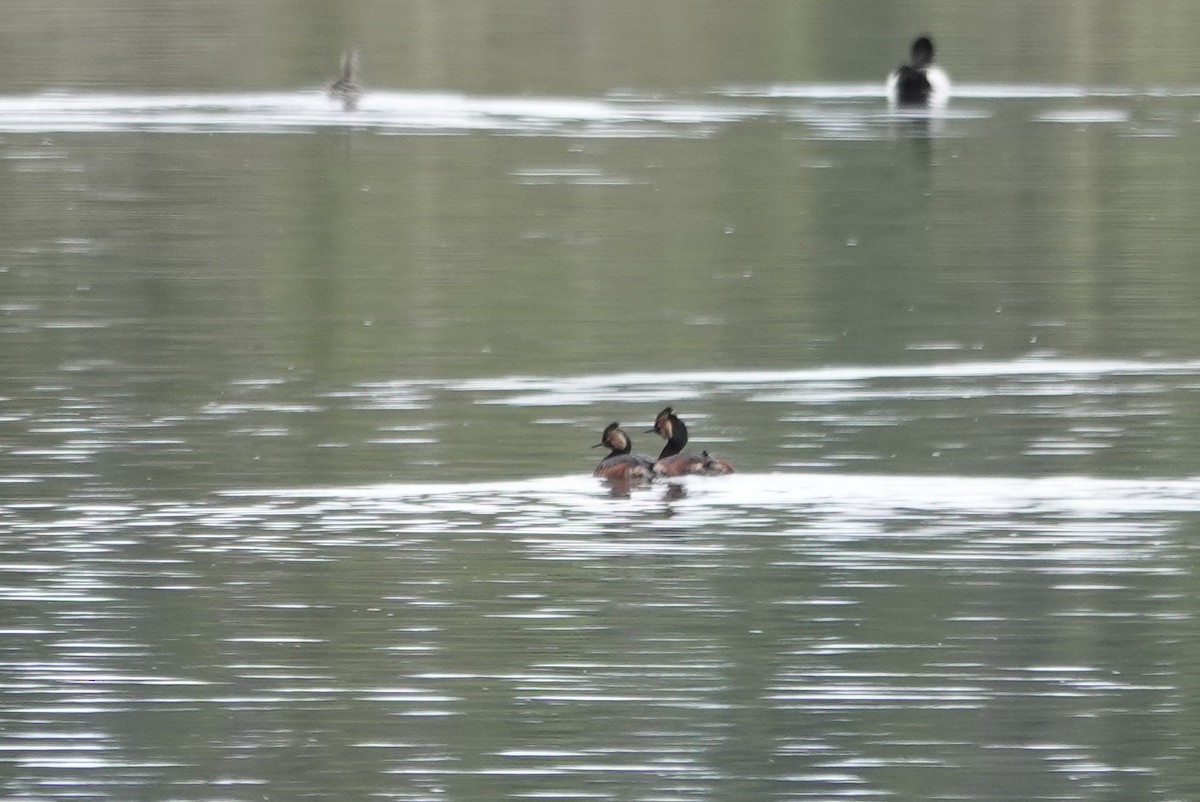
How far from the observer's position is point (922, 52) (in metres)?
42.4

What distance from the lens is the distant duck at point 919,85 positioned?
41.2 m

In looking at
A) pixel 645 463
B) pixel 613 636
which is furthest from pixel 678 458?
pixel 613 636

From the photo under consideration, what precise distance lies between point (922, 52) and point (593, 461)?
27.2 metres

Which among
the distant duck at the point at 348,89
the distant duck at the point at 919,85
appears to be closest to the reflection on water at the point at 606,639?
the distant duck at the point at 348,89

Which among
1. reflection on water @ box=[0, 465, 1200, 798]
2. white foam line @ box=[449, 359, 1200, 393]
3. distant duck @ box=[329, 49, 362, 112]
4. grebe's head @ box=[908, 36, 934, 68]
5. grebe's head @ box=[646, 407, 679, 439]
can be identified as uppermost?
grebe's head @ box=[908, 36, 934, 68]

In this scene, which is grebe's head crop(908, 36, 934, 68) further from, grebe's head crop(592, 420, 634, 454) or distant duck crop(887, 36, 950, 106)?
grebe's head crop(592, 420, 634, 454)

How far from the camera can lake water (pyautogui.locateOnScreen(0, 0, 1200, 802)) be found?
10.8 meters

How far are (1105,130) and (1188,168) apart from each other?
4.49 meters

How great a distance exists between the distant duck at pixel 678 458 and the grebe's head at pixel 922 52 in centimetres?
2676

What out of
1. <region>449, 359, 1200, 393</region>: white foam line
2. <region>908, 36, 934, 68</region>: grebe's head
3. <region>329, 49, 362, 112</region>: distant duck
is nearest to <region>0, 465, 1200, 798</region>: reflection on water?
<region>449, 359, 1200, 393</region>: white foam line

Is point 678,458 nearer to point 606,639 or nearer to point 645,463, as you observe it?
point 645,463

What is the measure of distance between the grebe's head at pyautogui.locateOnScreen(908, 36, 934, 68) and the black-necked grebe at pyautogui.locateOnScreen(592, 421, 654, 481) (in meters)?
27.2

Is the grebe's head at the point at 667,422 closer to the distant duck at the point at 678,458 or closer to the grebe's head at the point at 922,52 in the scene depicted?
the distant duck at the point at 678,458

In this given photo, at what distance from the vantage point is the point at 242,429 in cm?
1745
